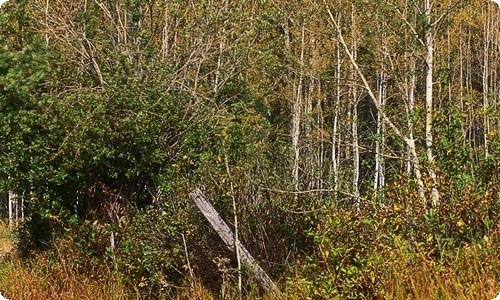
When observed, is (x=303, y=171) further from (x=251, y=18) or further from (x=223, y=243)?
(x=251, y=18)

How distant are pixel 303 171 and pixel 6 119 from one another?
13.6 feet

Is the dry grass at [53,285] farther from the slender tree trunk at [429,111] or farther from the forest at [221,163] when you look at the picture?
the slender tree trunk at [429,111]

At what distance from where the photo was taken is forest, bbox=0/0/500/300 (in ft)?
19.2

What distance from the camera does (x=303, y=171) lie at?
298 inches

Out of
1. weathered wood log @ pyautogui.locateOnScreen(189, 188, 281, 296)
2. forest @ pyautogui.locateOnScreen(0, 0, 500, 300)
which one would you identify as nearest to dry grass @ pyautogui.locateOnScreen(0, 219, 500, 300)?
forest @ pyautogui.locateOnScreen(0, 0, 500, 300)

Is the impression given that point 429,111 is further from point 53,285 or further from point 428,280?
point 53,285

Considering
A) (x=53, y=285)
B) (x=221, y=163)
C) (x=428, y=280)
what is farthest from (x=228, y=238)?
(x=53, y=285)

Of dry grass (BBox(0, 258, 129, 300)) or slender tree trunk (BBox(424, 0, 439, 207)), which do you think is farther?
dry grass (BBox(0, 258, 129, 300))

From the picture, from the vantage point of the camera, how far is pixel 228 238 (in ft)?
23.2

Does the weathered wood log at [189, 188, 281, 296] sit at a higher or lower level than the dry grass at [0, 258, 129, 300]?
higher

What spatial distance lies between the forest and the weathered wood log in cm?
8

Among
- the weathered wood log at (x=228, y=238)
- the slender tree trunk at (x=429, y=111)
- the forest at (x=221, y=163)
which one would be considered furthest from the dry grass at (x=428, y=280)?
the slender tree trunk at (x=429, y=111)

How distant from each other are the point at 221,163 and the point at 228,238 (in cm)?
95

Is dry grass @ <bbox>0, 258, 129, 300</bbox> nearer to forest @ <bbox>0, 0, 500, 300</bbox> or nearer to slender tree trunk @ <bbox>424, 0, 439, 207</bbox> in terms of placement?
forest @ <bbox>0, 0, 500, 300</bbox>
